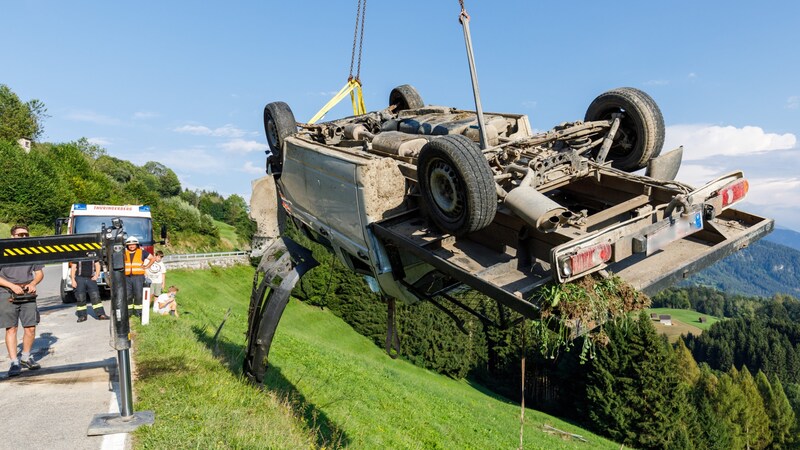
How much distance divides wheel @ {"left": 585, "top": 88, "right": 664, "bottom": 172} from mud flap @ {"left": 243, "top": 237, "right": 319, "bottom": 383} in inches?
159

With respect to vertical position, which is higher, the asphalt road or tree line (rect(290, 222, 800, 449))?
the asphalt road

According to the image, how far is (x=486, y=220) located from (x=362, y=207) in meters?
1.74

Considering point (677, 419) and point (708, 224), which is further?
point (677, 419)

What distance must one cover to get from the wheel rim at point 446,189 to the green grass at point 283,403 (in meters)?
3.06

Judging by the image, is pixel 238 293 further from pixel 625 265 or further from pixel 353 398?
pixel 625 265

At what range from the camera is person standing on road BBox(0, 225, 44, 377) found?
7828mm

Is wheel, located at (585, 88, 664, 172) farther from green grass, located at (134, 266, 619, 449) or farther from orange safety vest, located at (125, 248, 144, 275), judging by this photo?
orange safety vest, located at (125, 248, 144, 275)

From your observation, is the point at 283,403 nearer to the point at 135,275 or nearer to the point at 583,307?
the point at 135,275

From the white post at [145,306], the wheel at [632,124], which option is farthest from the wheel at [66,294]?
the wheel at [632,124]

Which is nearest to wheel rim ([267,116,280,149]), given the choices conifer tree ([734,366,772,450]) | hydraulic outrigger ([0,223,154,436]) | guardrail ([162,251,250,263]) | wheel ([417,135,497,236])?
hydraulic outrigger ([0,223,154,436])

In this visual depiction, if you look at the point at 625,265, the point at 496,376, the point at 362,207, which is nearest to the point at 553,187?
the point at 625,265

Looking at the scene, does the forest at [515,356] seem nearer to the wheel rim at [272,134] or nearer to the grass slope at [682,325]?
the wheel rim at [272,134]

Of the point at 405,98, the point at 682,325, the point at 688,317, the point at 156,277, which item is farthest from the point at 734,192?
the point at 688,317

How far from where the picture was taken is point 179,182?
11625 centimetres
